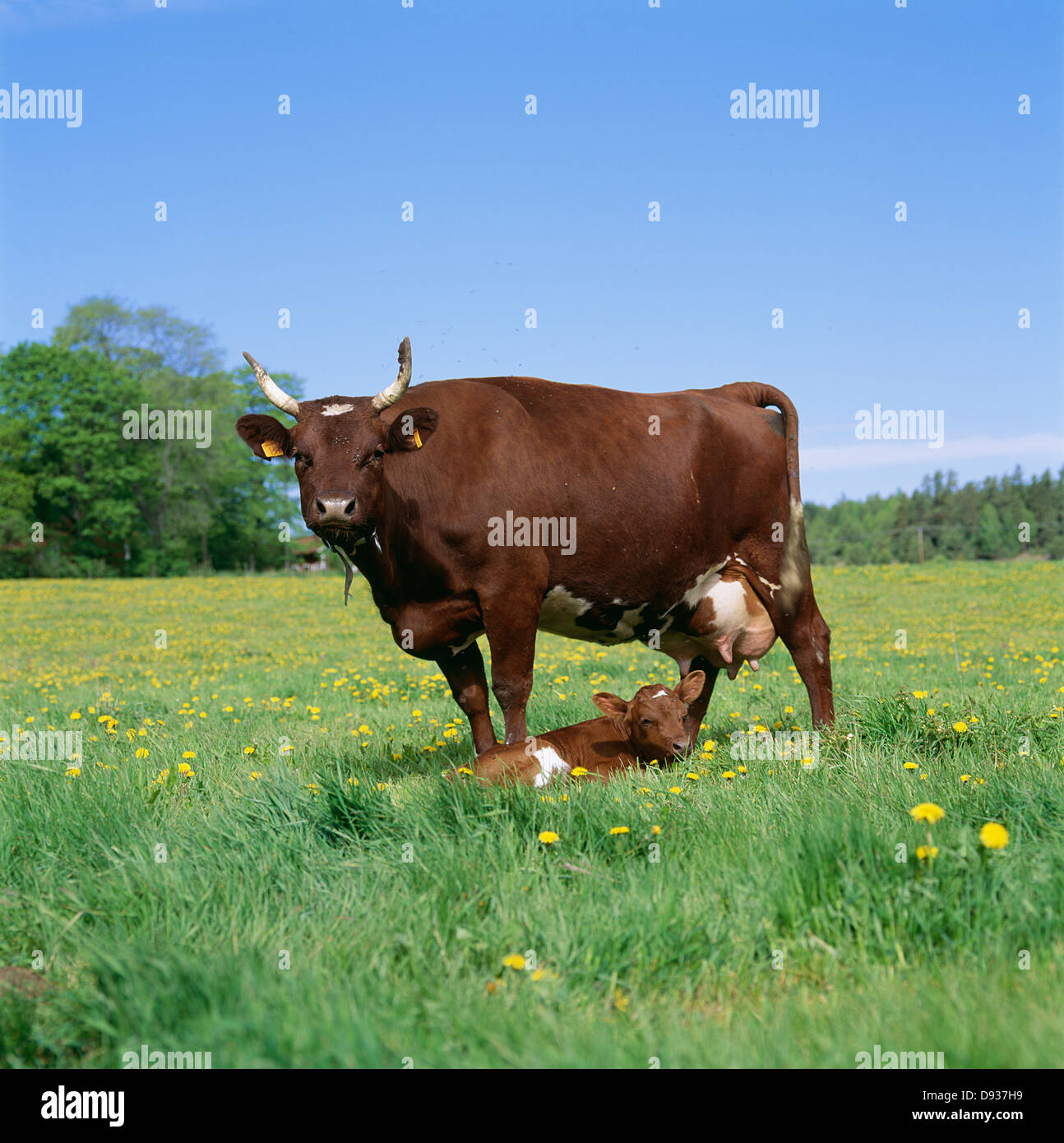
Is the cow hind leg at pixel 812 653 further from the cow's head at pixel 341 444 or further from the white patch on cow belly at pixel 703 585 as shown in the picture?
the cow's head at pixel 341 444

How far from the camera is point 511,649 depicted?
588cm

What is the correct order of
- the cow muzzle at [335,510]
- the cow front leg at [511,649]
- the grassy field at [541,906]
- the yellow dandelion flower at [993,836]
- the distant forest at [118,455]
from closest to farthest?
the grassy field at [541,906] → the yellow dandelion flower at [993,836] → the cow muzzle at [335,510] → the cow front leg at [511,649] → the distant forest at [118,455]

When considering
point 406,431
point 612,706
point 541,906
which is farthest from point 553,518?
point 541,906

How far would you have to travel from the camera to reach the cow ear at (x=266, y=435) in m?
5.50

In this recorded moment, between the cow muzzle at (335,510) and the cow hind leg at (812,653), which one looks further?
the cow hind leg at (812,653)

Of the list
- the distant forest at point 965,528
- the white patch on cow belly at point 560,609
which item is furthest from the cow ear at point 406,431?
the distant forest at point 965,528

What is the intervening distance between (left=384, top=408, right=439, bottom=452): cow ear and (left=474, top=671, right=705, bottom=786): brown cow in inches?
73.0

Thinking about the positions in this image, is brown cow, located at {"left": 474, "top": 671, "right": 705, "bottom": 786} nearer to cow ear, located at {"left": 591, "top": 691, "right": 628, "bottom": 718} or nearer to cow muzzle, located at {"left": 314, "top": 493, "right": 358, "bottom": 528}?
cow ear, located at {"left": 591, "top": 691, "right": 628, "bottom": 718}

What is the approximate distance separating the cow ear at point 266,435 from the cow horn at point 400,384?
0.56 m

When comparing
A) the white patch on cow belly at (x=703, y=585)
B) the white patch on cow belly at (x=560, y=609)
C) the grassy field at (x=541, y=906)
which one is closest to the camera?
the grassy field at (x=541, y=906)

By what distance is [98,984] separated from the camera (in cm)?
304

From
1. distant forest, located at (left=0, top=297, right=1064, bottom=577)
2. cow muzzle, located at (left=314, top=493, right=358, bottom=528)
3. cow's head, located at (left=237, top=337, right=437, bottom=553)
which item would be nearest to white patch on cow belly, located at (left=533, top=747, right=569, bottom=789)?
cow's head, located at (left=237, top=337, right=437, bottom=553)

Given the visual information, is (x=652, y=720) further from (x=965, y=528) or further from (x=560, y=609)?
(x=965, y=528)

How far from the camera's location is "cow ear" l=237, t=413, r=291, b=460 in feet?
18.0
